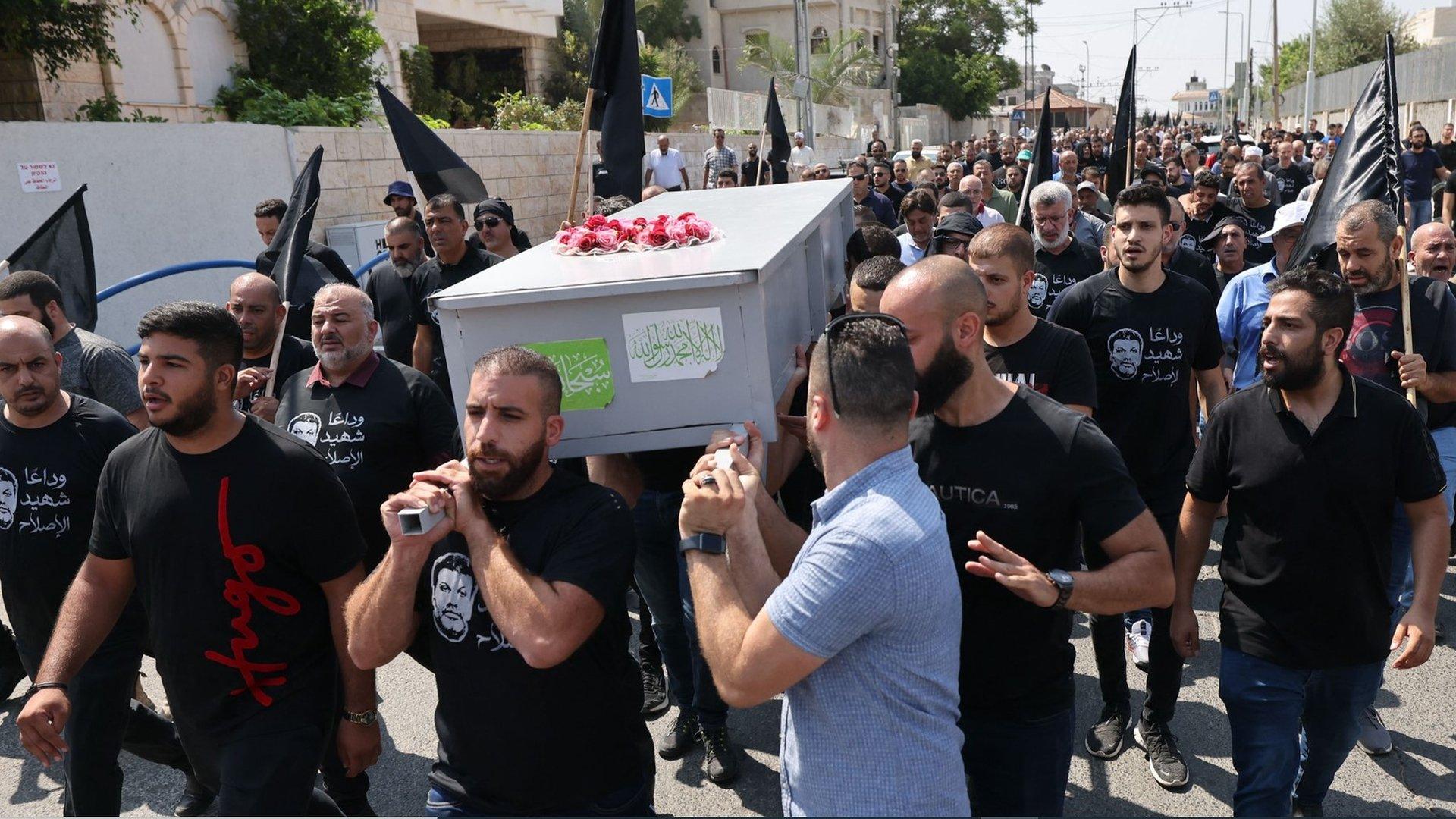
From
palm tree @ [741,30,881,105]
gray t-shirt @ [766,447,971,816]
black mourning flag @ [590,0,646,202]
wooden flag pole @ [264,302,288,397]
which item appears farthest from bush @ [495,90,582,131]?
palm tree @ [741,30,881,105]

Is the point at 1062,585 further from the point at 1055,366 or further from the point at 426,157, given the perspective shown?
the point at 426,157

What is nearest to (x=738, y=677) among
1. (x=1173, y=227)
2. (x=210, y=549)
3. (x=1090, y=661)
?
(x=210, y=549)

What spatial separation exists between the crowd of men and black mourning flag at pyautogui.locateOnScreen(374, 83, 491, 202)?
296cm

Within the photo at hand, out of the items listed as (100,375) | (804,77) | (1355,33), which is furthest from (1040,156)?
(1355,33)

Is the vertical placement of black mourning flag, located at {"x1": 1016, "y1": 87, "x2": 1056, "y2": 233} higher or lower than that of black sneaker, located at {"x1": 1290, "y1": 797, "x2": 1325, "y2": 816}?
higher

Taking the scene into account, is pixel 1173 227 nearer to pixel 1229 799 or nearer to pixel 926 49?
pixel 1229 799

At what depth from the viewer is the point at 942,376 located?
9.25 feet

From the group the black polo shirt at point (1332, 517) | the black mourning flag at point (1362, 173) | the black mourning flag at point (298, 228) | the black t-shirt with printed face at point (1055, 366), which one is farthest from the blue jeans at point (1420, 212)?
the black mourning flag at point (298, 228)

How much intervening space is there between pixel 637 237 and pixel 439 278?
348 centimetres

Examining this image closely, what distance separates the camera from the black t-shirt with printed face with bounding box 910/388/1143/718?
2.81 meters

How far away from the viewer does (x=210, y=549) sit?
303 cm

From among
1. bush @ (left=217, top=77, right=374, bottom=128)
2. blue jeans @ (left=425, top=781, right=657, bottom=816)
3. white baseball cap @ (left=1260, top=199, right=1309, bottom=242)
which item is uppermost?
bush @ (left=217, top=77, right=374, bottom=128)

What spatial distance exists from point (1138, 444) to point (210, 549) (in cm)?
358

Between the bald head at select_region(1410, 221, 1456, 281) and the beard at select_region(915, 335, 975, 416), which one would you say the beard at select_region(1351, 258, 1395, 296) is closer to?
the bald head at select_region(1410, 221, 1456, 281)
